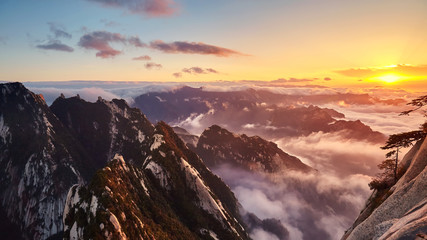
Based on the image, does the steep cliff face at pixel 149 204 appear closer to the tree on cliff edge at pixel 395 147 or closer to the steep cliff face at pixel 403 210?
the steep cliff face at pixel 403 210

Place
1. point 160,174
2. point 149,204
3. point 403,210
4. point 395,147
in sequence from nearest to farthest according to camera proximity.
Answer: point 403,210 < point 395,147 < point 149,204 < point 160,174

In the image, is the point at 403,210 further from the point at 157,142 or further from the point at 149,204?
the point at 157,142

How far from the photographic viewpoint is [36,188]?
651ft

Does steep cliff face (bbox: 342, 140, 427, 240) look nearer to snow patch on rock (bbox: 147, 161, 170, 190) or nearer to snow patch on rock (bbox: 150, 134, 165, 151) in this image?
snow patch on rock (bbox: 147, 161, 170, 190)

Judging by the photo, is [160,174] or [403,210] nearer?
[403,210]

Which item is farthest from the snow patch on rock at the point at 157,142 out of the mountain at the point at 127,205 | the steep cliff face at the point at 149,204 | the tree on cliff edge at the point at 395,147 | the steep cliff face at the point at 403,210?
the steep cliff face at the point at 403,210

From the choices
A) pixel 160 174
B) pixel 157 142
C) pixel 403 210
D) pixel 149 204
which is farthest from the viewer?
pixel 157 142

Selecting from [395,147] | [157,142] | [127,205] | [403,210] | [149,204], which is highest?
[395,147]

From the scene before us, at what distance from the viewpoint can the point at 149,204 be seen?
113 m

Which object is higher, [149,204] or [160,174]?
[160,174]

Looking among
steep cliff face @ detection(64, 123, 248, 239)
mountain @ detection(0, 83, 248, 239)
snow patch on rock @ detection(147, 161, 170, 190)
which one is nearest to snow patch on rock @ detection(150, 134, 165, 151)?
steep cliff face @ detection(64, 123, 248, 239)

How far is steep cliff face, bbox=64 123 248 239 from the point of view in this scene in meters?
78.1

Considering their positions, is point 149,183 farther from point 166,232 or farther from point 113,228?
point 113,228

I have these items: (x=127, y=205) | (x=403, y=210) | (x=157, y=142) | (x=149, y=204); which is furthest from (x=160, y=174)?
(x=403, y=210)
